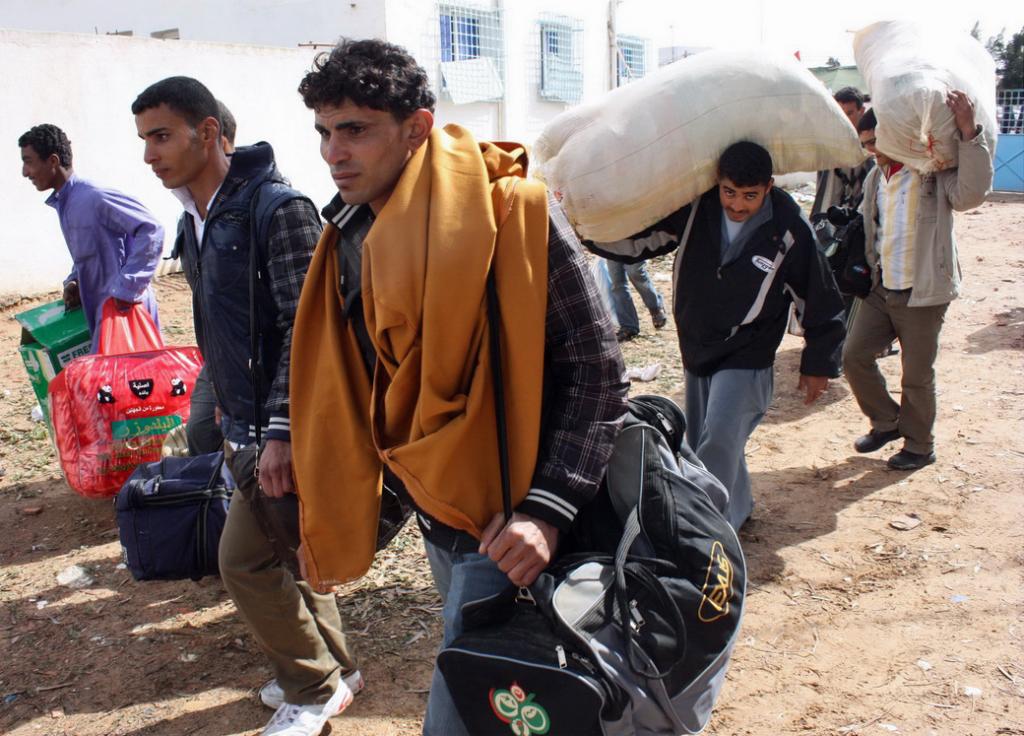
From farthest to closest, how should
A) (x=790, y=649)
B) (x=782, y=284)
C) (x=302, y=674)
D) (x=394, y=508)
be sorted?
1. (x=782, y=284)
2. (x=790, y=649)
3. (x=302, y=674)
4. (x=394, y=508)

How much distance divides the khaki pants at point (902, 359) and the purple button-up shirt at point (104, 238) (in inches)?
153

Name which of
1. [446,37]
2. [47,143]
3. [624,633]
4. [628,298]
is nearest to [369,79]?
[624,633]

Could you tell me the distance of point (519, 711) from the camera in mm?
1611

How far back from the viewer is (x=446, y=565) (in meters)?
2.04

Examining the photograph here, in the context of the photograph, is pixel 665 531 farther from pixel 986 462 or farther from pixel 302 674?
pixel 986 462

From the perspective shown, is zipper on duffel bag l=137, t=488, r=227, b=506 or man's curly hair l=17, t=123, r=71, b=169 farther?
man's curly hair l=17, t=123, r=71, b=169

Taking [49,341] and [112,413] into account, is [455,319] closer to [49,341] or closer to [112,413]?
[112,413]

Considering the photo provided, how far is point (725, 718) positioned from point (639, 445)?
1.53 m

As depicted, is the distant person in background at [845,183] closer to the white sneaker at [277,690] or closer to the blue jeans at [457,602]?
the white sneaker at [277,690]

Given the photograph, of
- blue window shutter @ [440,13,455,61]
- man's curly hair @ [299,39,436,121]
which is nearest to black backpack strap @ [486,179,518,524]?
man's curly hair @ [299,39,436,121]

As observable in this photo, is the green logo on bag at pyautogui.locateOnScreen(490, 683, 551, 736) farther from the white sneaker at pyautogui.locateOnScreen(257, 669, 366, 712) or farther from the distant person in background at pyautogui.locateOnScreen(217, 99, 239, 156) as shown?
the distant person in background at pyautogui.locateOnScreen(217, 99, 239, 156)

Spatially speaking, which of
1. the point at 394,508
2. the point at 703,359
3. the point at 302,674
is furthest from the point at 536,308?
the point at 703,359

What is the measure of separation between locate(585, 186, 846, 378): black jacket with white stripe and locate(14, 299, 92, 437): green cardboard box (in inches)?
133

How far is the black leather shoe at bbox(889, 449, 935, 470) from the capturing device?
15.7 feet
